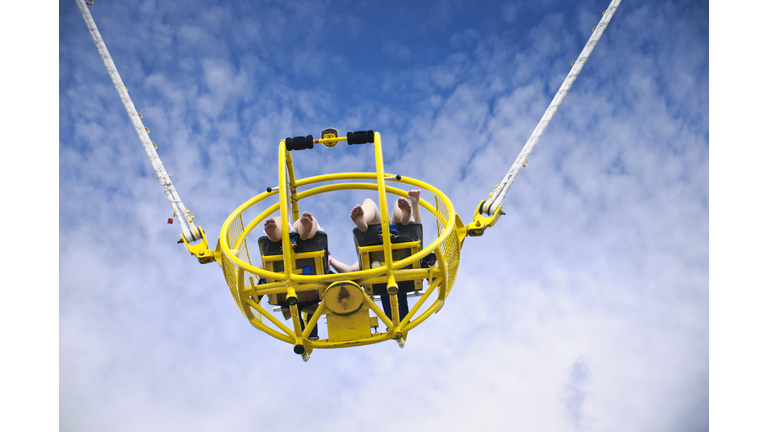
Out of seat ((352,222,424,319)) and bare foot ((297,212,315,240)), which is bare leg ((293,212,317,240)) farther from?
seat ((352,222,424,319))

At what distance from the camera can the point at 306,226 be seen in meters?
8.31

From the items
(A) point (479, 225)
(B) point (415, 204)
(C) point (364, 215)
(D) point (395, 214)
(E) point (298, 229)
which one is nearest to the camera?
(E) point (298, 229)

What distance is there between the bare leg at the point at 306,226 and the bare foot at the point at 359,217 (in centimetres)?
66

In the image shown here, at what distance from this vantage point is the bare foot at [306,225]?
8273 millimetres

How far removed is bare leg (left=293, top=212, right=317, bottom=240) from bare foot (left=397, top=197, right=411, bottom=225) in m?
1.48

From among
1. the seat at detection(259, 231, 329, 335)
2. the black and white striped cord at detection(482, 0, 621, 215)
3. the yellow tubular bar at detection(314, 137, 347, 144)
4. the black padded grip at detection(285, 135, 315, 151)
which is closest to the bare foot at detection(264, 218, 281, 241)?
the seat at detection(259, 231, 329, 335)

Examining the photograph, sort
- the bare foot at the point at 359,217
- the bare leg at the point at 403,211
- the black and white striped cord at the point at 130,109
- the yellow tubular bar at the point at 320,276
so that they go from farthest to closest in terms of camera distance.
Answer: the black and white striped cord at the point at 130,109 < the bare leg at the point at 403,211 < the bare foot at the point at 359,217 < the yellow tubular bar at the point at 320,276

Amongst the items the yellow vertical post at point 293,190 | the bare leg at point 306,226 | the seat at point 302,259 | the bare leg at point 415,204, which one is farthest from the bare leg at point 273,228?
the bare leg at point 415,204

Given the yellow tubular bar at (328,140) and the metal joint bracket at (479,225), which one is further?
the metal joint bracket at (479,225)

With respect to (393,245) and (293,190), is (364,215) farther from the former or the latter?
(293,190)

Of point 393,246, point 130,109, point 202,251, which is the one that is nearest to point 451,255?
point 393,246

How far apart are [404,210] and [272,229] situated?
7.30 feet

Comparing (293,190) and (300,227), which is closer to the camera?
(300,227)

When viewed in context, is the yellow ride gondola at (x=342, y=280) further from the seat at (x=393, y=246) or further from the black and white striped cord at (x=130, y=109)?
the black and white striped cord at (x=130, y=109)
